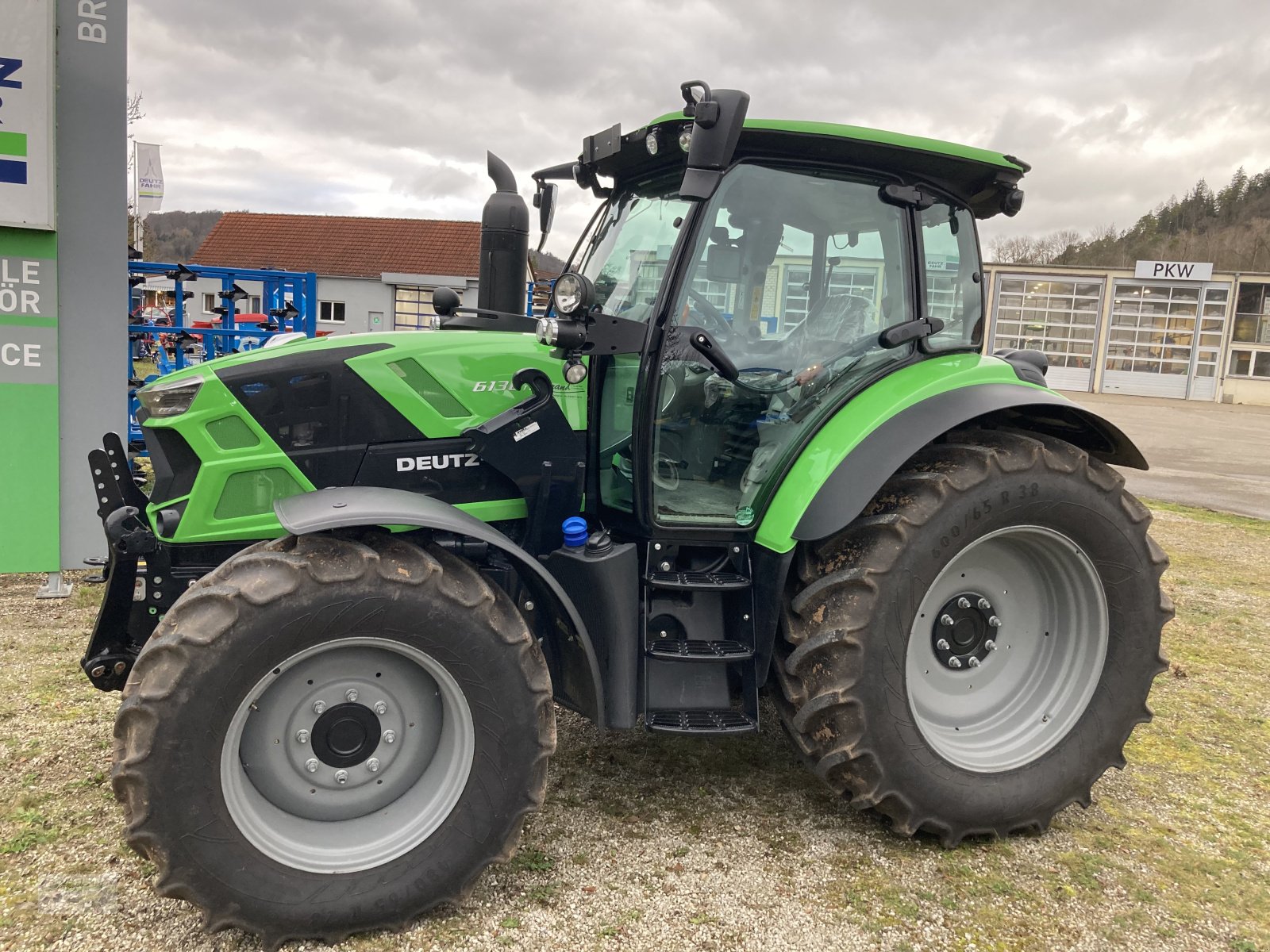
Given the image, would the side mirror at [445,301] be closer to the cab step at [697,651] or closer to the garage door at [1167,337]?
the cab step at [697,651]

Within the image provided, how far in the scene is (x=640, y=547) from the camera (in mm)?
3211

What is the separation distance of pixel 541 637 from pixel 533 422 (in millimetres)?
715

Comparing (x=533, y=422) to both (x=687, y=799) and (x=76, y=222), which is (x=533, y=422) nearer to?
(x=687, y=799)

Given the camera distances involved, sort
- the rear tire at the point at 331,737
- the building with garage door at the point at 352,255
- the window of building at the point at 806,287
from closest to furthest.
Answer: the rear tire at the point at 331,737, the window of building at the point at 806,287, the building with garage door at the point at 352,255

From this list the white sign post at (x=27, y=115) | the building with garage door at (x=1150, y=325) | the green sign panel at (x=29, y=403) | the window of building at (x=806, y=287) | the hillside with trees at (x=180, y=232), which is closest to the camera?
the window of building at (x=806, y=287)

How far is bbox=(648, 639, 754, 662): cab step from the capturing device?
9.98 ft

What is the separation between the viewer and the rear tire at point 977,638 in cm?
300

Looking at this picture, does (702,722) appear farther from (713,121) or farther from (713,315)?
(713,121)

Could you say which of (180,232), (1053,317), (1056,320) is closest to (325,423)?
(1053,317)

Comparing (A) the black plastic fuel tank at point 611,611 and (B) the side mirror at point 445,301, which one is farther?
(B) the side mirror at point 445,301

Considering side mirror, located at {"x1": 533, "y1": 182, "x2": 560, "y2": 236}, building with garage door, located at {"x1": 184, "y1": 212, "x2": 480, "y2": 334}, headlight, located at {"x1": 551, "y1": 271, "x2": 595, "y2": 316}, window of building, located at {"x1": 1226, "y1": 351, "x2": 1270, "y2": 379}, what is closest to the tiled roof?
building with garage door, located at {"x1": 184, "y1": 212, "x2": 480, "y2": 334}

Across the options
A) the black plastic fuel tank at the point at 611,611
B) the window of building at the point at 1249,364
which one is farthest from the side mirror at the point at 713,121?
the window of building at the point at 1249,364

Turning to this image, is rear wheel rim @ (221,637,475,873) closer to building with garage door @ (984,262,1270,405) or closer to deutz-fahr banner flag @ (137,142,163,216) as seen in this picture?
deutz-fahr banner flag @ (137,142,163,216)

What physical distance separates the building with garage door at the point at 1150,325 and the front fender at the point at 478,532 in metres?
40.5
